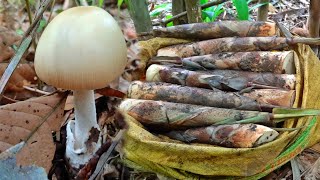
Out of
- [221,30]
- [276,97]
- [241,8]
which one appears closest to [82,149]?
[276,97]

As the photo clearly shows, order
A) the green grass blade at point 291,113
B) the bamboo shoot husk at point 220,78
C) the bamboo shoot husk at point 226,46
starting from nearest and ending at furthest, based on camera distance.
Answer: the green grass blade at point 291,113, the bamboo shoot husk at point 220,78, the bamboo shoot husk at point 226,46

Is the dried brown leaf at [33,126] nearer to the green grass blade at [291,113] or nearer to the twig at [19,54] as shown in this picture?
the twig at [19,54]

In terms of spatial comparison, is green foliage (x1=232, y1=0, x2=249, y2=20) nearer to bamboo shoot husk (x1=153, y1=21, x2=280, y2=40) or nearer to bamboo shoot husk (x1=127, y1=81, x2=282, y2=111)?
bamboo shoot husk (x1=153, y1=21, x2=280, y2=40)

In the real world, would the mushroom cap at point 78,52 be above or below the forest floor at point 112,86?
above

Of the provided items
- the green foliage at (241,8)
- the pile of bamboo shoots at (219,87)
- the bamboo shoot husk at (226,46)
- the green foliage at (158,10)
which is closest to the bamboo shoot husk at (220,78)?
the pile of bamboo shoots at (219,87)

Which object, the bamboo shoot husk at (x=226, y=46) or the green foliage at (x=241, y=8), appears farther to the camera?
the green foliage at (x=241, y=8)

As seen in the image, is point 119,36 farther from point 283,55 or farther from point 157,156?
point 283,55

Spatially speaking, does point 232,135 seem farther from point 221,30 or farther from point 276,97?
point 221,30
